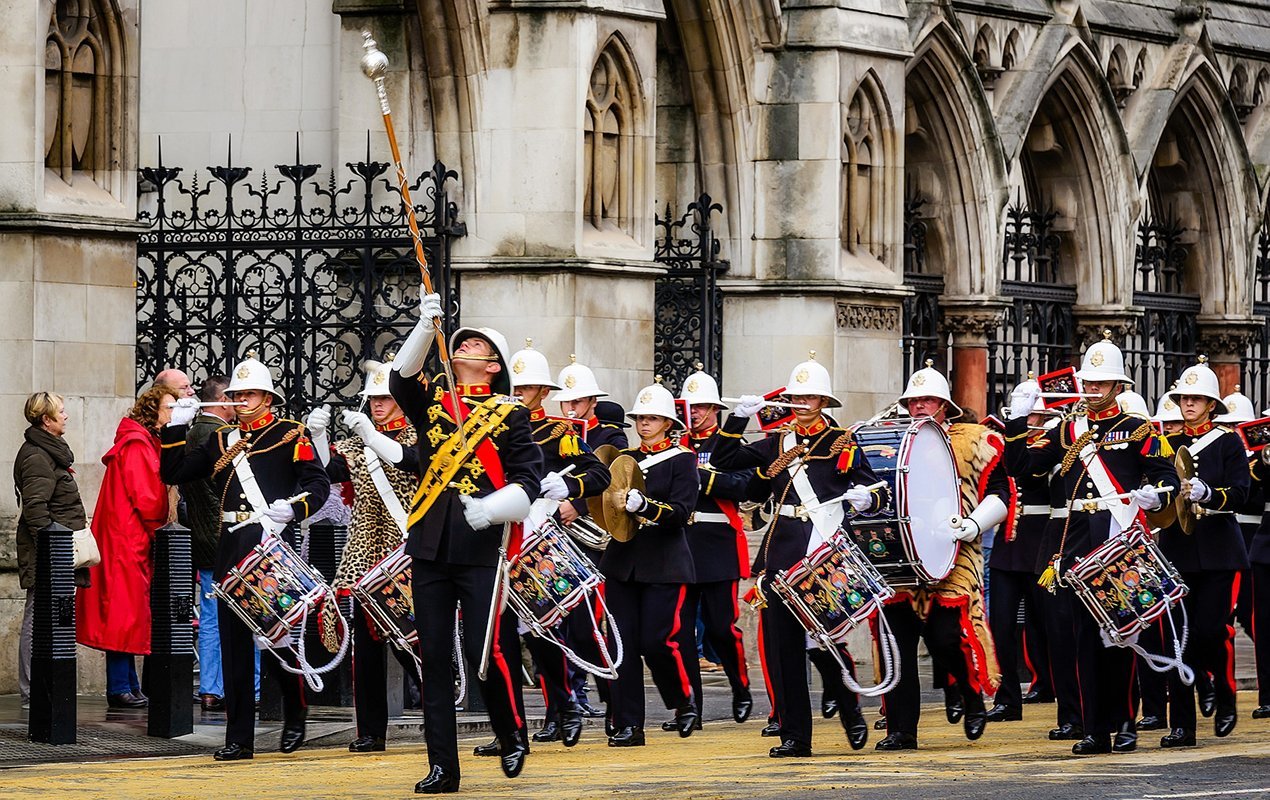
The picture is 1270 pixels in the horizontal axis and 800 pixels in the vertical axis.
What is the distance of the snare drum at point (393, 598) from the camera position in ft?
43.7

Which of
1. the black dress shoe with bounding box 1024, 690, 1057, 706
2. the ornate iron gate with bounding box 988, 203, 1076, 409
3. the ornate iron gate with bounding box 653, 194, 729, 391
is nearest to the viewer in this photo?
the black dress shoe with bounding box 1024, 690, 1057, 706

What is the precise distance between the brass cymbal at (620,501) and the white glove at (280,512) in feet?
5.84

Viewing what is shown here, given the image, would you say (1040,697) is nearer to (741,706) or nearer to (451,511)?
(741,706)

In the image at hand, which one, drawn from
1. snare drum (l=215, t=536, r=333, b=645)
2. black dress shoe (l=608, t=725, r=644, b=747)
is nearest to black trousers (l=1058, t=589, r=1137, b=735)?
black dress shoe (l=608, t=725, r=644, b=747)

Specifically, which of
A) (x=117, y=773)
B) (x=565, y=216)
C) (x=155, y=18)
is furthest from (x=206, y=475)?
(x=155, y=18)

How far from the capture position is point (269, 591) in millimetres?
13312

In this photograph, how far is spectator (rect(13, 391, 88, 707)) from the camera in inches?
597

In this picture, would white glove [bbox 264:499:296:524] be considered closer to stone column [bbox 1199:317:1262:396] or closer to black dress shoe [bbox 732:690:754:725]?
black dress shoe [bbox 732:690:754:725]

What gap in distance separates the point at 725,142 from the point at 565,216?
115 inches

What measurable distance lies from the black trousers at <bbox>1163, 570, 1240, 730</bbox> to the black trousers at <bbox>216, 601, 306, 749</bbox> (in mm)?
3904

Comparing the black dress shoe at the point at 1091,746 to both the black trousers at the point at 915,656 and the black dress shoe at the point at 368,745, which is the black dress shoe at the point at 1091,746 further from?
the black dress shoe at the point at 368,745

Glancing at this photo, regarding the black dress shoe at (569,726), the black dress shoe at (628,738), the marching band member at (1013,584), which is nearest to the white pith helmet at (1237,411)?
the marching band member at (1013,584)

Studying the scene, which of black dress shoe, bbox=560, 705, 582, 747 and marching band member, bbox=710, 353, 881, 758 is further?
black dress shoe, bbox=560, 705, 582, 747

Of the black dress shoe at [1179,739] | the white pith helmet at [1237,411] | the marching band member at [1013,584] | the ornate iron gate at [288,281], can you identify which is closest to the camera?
the black dress shoe at [1179,739]
